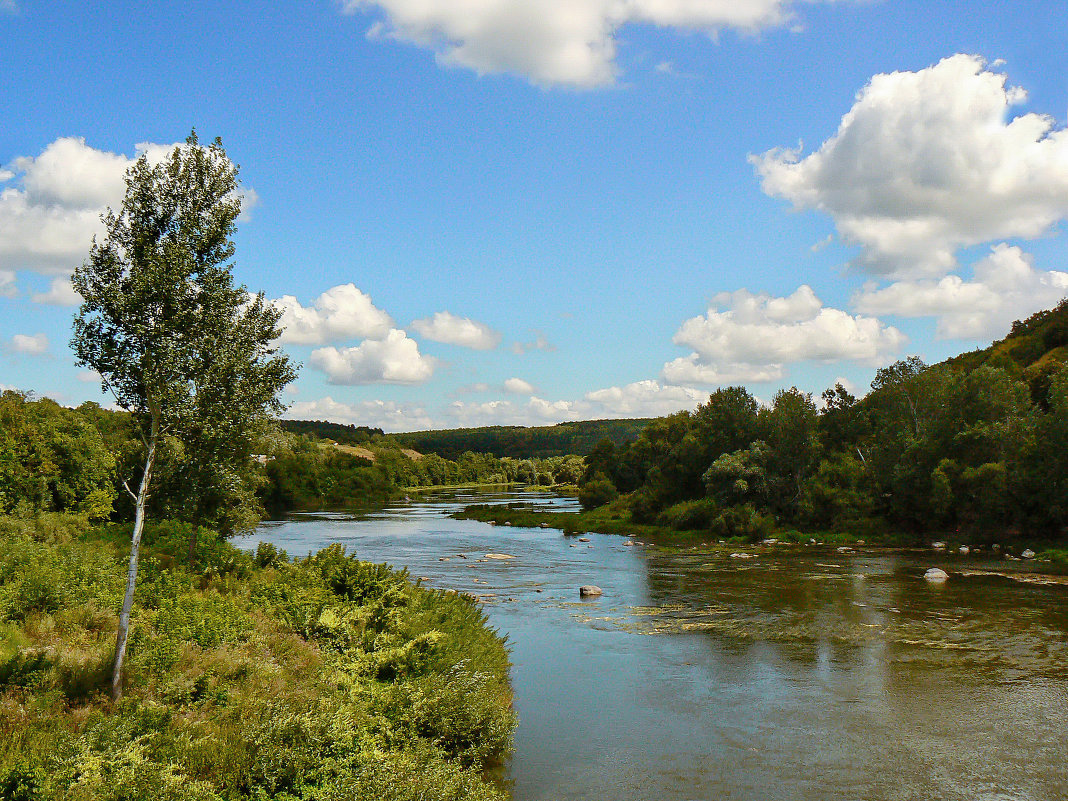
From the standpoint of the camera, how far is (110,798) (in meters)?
8.99

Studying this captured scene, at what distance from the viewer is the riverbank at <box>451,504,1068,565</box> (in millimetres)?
45094

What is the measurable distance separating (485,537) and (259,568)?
1503 inches

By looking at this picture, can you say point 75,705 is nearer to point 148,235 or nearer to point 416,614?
point 148,235

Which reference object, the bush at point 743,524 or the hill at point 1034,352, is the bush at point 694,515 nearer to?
the bush at point 743,524

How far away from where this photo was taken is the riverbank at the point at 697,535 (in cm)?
4509


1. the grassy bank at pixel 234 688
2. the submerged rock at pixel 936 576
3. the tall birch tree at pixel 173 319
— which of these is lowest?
the submerged rock at pixel 936 576

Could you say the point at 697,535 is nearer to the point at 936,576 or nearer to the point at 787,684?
the point at 936,576

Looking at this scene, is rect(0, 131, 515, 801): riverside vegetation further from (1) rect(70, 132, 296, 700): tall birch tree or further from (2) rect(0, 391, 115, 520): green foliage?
(2) rect(0, 391, 115, 520): green foliage

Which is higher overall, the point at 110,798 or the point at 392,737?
the point at 110,798

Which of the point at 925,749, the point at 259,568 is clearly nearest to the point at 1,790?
the point at 925,749

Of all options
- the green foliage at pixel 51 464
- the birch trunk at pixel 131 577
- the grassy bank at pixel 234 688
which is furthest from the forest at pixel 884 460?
the birch trunk at pixel 131 577

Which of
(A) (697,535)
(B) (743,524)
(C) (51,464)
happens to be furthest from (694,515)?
(C) (51,464)

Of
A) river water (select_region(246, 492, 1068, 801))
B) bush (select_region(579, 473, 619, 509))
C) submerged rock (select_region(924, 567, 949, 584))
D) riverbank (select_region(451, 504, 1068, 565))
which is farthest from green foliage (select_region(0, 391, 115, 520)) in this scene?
bush (select_region(579, 473, 619, 509))

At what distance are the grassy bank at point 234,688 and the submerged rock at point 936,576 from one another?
82.0 ft
